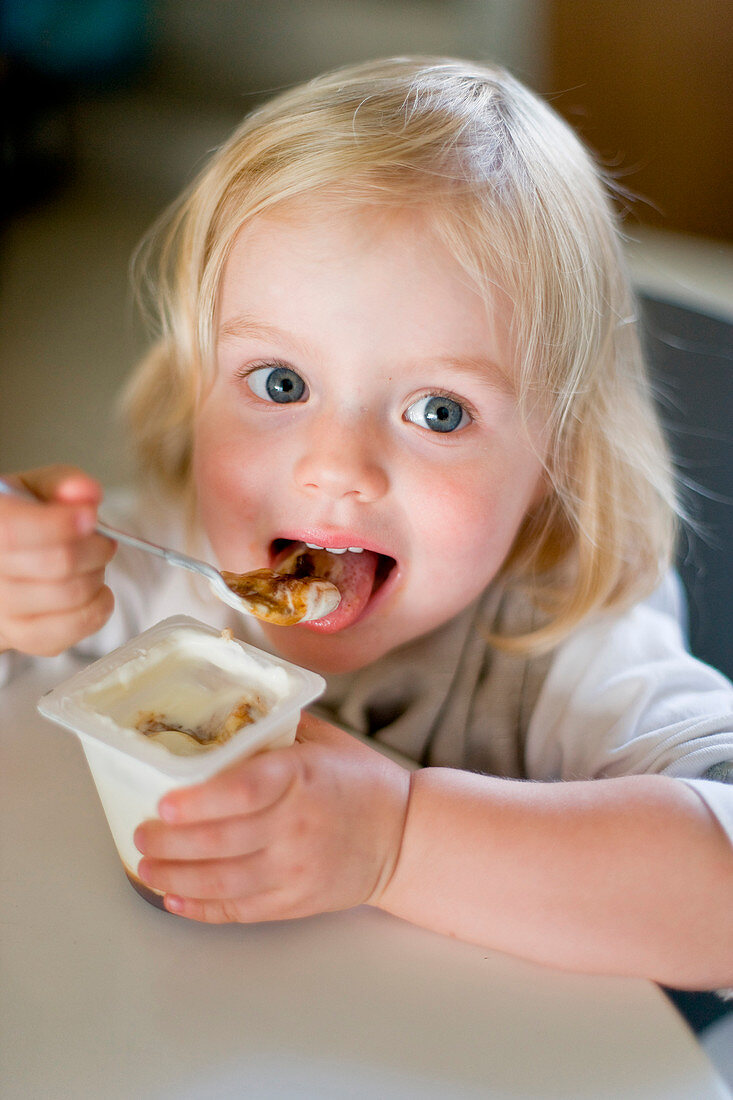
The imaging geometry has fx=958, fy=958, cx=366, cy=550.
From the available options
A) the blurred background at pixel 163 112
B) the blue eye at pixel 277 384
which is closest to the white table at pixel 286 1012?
the blue eye at pixel 277 384

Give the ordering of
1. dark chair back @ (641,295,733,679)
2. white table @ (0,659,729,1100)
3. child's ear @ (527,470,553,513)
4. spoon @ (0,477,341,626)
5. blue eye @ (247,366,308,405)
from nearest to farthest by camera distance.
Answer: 1. white table @ (0,659,729,1100)
2. spoon @ (0,477,341,626)
3. blue eye @ (247,366,308,405)
4. child's ear @ (527,470,553,513)
5. dark chair back @ (641,295,733,679)

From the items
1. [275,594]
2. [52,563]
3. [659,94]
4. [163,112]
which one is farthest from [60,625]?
[163,112]

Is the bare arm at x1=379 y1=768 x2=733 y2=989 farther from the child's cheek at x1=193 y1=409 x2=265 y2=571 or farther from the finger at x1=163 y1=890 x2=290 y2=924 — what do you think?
the child's cheek at x1=193 y1=409 x2=265 y2=571

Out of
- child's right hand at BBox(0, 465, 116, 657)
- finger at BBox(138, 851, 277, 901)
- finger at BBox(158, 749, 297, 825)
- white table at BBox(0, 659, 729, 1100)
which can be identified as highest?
child's right hand at BBox(0, 465, 116, 657)

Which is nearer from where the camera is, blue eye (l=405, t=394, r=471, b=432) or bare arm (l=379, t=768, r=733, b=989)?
bare arm (l=379, t=768, r=733, b=989)

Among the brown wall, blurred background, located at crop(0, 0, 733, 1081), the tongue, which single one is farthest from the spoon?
the brown wall

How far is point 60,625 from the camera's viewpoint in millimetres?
621

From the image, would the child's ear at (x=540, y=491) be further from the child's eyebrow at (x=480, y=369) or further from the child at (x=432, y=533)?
the child's eyebrow at (x=480, y=369)

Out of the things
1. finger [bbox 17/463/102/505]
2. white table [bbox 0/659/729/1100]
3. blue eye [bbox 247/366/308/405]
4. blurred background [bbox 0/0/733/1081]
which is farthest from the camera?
blurred background [bbox 0/0/733/1081]

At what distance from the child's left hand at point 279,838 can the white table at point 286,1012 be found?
3 centimetres

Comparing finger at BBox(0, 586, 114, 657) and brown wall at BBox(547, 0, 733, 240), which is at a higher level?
brown wall at BBox(547, 0, 733, 240)

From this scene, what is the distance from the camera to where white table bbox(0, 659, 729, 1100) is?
0.47 m

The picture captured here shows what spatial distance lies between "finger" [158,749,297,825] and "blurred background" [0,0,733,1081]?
1.54 meters

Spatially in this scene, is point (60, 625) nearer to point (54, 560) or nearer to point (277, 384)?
point (54, 560)
